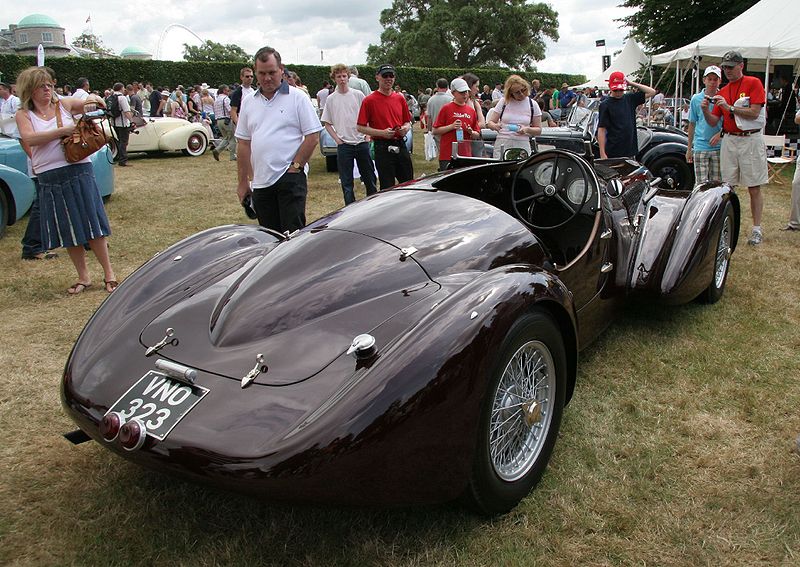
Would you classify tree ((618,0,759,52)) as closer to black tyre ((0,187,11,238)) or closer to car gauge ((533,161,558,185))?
car gauge ((533,161,558,185))

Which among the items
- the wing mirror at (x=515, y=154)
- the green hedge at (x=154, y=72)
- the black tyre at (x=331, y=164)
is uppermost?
the green hedge at (x=154, y=72)

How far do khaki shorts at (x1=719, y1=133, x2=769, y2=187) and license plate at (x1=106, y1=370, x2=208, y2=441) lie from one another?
608cm

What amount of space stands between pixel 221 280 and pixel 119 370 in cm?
75

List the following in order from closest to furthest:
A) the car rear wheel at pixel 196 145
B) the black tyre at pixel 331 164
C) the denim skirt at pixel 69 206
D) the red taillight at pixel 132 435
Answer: the red taillight at pixel 132 435 → the denim skirt at pixel 69 206 → the black tyre at pixel 331 164 → the car rear wheel at pixel 196 145

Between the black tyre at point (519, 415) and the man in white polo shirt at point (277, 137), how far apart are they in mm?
2757

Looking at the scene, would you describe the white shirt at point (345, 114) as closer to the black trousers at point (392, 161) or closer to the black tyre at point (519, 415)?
the black trousers at point (392, 161)

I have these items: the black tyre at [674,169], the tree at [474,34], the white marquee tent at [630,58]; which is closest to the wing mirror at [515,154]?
the black tyre at [674,169]

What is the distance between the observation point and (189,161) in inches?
578

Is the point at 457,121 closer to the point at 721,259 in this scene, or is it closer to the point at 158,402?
the point at 721,259

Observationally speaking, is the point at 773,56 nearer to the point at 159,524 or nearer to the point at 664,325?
the point at 664,325

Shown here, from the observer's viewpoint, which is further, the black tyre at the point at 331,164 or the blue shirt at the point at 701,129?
the black tyre at the point at 331,164

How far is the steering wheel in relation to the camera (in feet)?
12.8

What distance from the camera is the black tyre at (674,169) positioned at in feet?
31.1

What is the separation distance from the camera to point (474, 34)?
52.8m
